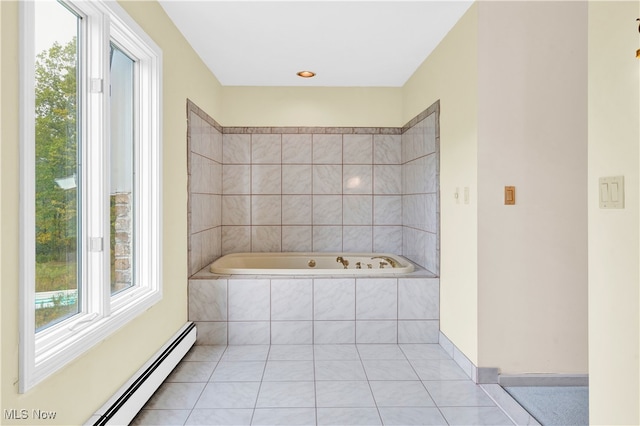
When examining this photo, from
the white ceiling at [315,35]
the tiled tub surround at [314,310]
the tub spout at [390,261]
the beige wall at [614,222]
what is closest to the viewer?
the beige wall at [614,222]

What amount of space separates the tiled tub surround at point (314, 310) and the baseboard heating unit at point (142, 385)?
1.09 feet

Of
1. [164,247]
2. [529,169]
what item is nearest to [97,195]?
[164,247]

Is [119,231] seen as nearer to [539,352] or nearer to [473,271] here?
[473,271]

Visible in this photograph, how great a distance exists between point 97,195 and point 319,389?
5.20 ft

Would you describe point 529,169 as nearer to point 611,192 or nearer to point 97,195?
point 611,192

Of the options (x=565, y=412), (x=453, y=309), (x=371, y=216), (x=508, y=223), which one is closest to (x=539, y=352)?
(x=565, y=412)

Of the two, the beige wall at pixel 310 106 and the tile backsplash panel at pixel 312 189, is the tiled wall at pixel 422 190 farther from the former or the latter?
the beige wall at pixel 310 106

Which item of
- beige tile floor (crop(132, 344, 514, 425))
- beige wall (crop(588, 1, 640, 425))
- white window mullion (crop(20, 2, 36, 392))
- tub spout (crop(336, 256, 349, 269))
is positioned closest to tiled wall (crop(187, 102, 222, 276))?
beige tile floor (crop(132, 344, 514, 425))

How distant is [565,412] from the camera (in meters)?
2.13

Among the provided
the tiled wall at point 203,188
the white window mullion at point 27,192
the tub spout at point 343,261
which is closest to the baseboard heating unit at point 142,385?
the white window mullion at point 27,192

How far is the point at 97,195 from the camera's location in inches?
71.4

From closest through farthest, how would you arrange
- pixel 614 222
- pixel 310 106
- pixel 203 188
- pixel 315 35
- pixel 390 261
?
pixel 614 222 → pixel 315 35 → pixel 203 188 → pixel 390 261 → pixel 310 106

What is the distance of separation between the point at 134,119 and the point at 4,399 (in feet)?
5.21

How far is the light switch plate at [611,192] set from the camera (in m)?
1.23
